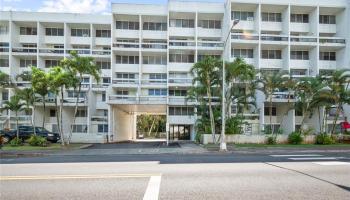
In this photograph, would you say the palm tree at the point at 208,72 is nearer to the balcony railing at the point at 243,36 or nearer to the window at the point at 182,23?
the balcony railing at the point at 243,36

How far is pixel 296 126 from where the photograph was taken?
45125 mm

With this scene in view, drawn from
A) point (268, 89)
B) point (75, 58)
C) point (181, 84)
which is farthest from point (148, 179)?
point (181, 84)

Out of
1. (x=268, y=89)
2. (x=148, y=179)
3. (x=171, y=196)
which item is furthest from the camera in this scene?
(x=268, y=89)

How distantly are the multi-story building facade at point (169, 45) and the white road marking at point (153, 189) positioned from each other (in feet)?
110

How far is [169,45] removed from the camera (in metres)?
45.9

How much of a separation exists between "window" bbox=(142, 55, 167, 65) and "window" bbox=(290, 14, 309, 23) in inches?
732

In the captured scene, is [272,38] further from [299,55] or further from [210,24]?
[210,24]

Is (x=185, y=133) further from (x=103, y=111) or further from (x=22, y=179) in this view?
(x=22, y=179)

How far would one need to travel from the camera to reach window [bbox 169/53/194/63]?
47438 mm

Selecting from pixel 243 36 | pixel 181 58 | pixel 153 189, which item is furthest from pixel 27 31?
pixel 153 189

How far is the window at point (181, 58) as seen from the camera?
47.4 meters

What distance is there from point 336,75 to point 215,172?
82.7ft

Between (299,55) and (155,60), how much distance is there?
19.8 m

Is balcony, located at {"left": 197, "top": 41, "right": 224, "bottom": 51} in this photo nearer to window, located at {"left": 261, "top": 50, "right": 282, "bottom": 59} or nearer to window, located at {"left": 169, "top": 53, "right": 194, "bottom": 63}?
window, located at {"left": 169, "top": 53, "right": 194, "bottom": 63}
